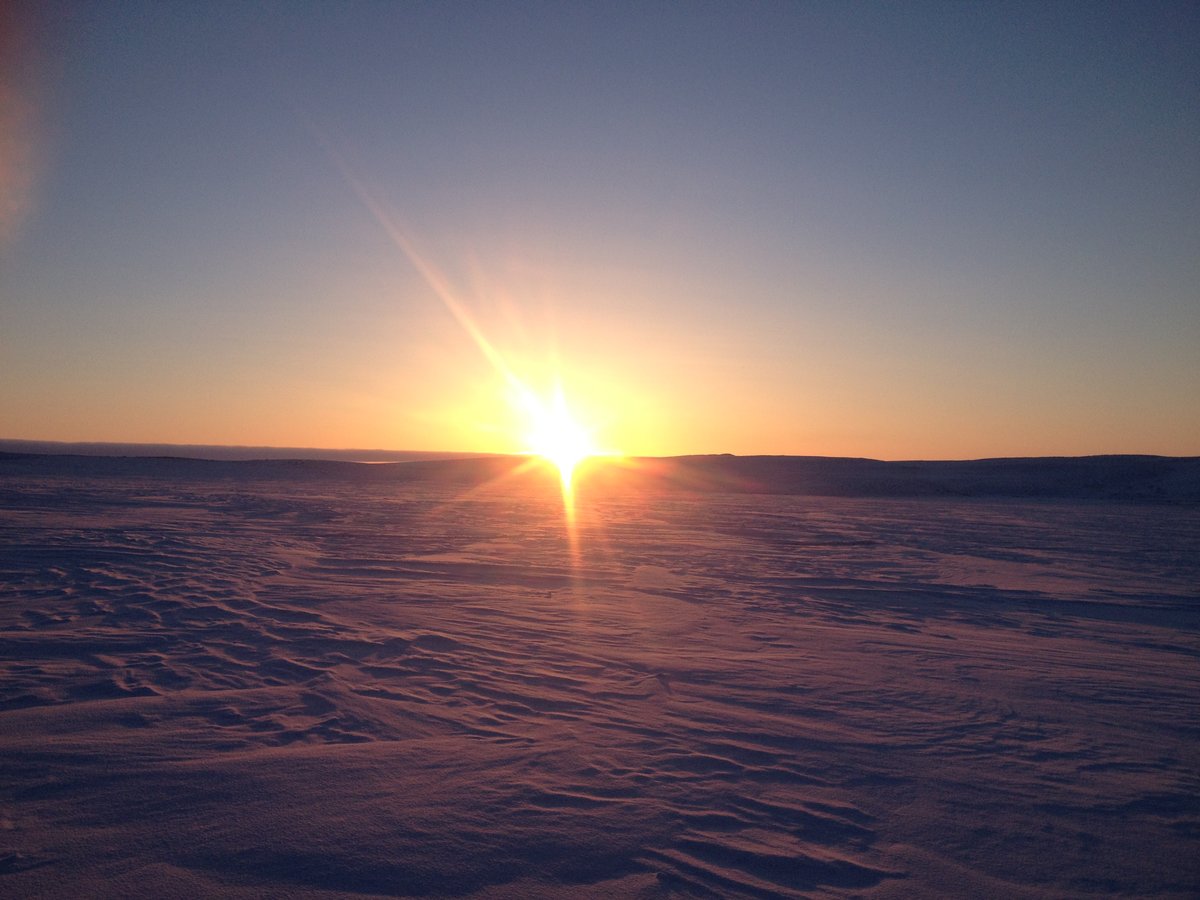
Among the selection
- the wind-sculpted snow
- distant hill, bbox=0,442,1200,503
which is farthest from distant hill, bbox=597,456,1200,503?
the wind-sculpted snow

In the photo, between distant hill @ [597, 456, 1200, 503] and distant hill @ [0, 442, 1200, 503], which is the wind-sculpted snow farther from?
distant hill @ [597, 456, 1200, 503]

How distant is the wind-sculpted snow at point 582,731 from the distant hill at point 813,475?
63.3 ft

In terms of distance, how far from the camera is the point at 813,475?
38312 mm

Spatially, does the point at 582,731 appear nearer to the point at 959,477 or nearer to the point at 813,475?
the point at 813,475

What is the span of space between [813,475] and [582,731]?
36.1 meters

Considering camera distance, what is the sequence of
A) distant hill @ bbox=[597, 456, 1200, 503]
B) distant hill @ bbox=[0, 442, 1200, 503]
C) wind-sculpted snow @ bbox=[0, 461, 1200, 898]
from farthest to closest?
1. distant hill @ bbox=[597, 456, 1200, 503]
2. distant hill @ bbox=[0, 442, 1200, 503]
3. wind-sculpted snow @ bbox=[0, 461, 1200, 898]

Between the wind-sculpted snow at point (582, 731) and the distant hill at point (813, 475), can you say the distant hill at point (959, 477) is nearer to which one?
the distant hill at point (813, 475)

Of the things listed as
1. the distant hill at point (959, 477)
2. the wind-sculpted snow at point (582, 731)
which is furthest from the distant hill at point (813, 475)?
the wind-sculpted snow at point (582, 731)

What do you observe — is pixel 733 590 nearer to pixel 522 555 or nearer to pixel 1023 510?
pixel 522 555

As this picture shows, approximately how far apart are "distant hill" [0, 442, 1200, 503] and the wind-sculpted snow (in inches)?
760

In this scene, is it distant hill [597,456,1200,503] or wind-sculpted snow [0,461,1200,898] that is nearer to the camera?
wind-sculpted snow [0,461,1200,898]

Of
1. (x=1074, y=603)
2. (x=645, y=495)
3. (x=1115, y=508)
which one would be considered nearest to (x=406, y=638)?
(x=1074, y=603)

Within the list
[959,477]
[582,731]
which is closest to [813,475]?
[959,477]

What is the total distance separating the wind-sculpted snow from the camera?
108 inches
